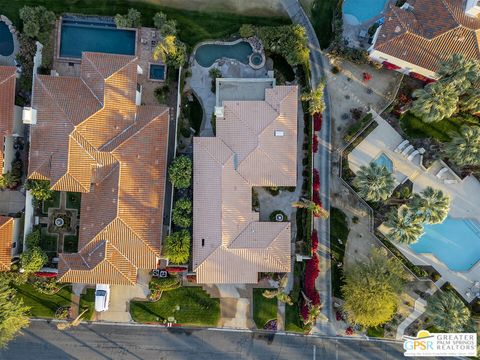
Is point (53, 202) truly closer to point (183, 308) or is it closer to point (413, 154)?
point (183, 308)

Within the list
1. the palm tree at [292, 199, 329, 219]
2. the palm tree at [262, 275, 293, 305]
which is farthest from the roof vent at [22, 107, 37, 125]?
the palm tree at [262, 275, 293, 305]

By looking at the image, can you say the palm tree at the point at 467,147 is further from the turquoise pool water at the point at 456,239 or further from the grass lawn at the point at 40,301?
the grass lawn at the point at 40,301

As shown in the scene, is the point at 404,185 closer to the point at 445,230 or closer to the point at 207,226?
the point at 445,230

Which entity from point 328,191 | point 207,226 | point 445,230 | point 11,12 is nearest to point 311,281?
point 328,191

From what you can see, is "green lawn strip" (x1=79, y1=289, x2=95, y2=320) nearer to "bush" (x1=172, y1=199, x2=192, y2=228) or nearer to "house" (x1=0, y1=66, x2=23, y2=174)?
"bush" (x1=172, y1=199, x2=192, y2=228)

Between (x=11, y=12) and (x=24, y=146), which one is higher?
(x=11, y=12)

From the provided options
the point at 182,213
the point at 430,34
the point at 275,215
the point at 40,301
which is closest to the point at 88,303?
the point at 40,301
